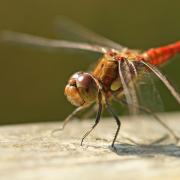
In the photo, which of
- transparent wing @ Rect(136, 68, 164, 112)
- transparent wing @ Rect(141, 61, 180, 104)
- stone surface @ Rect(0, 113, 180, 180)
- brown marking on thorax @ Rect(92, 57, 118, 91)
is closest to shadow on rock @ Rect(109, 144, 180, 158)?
stone surface @ Rect(0, 113, 180, 180)

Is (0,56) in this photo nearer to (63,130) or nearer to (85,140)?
(63,130)

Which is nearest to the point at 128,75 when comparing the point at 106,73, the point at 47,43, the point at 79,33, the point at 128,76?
the point at 128,76

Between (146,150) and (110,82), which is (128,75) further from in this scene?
(146,150)

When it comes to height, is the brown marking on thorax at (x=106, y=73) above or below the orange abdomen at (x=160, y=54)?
below

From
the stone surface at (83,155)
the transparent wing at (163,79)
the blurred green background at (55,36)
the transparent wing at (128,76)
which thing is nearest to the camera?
the stone surface at (83,155)

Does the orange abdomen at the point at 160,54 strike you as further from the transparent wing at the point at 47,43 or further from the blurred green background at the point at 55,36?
the blurred green background at the point at 55,36

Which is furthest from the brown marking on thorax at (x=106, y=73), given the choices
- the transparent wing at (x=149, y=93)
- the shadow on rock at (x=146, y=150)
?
the shadow on rock at (x=146, y=150)

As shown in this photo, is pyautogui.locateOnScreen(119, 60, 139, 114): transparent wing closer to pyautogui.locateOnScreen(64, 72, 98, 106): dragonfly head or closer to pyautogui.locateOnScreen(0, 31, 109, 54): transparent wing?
pyautogui.locateOnScreen(64, 72, 98, 106): dragonfly head
